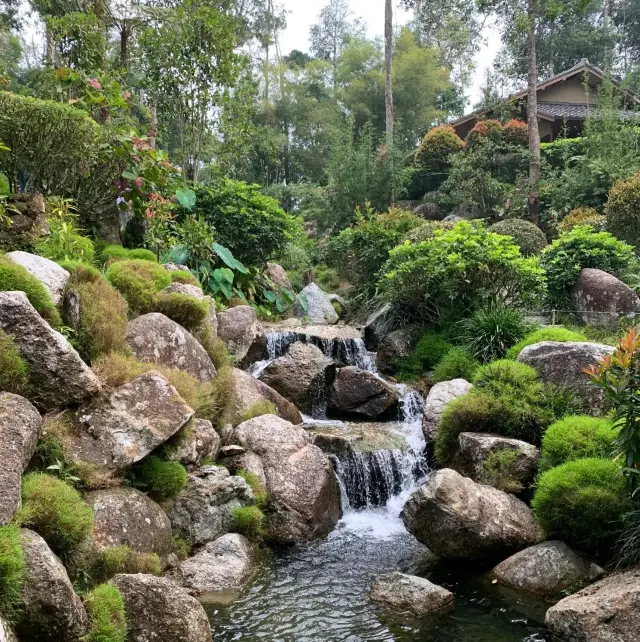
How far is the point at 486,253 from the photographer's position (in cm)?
1109

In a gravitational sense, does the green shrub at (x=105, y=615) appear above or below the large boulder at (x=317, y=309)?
below

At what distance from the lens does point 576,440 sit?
6867 millimetres

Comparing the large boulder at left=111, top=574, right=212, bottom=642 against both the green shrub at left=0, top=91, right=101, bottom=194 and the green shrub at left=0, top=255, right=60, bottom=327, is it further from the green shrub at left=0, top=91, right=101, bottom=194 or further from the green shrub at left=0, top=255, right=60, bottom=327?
the green shrub at left=0, top=91, right=101, bottom=194

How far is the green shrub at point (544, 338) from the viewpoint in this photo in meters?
9.27

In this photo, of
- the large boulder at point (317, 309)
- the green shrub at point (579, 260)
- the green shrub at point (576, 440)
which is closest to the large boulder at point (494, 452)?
the green shrub at point (576, 440)

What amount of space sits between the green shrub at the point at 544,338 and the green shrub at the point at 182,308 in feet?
16.0

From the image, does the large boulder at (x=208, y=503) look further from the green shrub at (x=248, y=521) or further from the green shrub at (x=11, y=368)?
the green shrub at (x=11, y=368)

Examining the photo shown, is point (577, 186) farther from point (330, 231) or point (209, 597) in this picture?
point (209, 597)

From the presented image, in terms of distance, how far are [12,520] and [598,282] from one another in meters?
10.9

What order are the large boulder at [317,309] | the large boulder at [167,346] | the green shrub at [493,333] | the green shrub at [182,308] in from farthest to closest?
the large boulder at [317,309]
the green shrub at [493,333]
the green shrub at [182,308]
the large boulder at [167,346]

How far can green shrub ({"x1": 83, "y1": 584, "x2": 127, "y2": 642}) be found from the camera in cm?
450

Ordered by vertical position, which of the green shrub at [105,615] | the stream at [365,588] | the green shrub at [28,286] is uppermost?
the green shrub at [28,286]

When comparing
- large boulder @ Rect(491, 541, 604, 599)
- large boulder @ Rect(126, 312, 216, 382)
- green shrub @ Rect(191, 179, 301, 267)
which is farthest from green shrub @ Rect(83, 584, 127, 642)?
green shrub @ Rect(191, 179, 301, 267)

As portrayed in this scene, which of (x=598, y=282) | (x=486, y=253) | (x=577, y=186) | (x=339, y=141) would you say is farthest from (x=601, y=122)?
(x=486, y=253)
